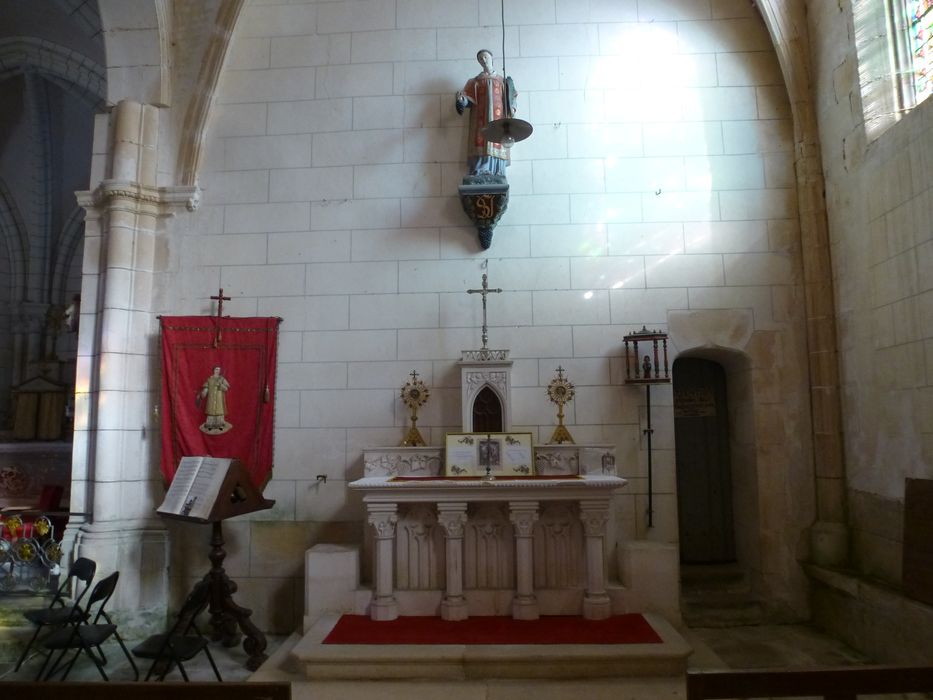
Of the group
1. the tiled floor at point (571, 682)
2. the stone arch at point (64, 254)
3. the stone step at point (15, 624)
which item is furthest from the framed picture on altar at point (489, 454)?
the stone arch at point (64, 254)

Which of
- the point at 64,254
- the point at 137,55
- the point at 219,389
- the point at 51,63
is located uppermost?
the point at 51,63

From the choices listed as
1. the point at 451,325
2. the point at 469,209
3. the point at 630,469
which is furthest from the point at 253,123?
the point at 630,469

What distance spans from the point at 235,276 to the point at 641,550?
416 centimetres

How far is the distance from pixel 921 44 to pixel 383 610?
18.6ft

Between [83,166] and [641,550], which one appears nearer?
[641,550]

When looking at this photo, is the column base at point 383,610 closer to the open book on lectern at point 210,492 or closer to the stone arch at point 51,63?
the open book on lectern at point 210,492

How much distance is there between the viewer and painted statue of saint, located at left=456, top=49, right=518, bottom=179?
18.5 ft

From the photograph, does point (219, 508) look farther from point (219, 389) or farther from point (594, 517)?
point (594, 517)

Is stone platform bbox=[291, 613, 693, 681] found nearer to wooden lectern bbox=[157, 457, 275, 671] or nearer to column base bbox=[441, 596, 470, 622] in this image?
column base bbox=[441, 596, 470, 622]

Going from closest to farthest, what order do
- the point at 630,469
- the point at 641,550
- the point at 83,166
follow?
the point at 641,550
the point at 630,469
the point at 83,166

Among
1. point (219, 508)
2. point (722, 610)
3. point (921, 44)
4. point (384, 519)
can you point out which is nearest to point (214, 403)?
point (219, 508)

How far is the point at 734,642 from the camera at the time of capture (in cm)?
492

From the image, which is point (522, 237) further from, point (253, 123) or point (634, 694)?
point (634, 694)

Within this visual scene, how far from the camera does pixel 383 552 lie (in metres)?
4.74
